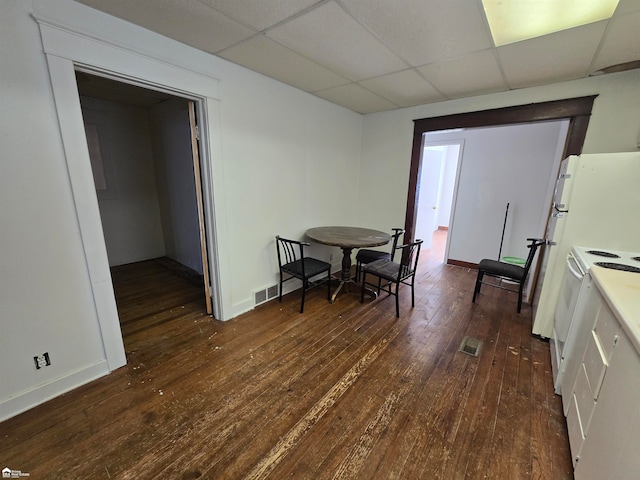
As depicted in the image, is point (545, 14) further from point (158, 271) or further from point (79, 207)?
point (158, 271)

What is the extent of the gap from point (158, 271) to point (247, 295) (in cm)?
197

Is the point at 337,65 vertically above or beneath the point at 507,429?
above

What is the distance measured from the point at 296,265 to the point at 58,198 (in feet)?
6.40

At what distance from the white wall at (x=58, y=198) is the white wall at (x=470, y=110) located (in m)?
1.67

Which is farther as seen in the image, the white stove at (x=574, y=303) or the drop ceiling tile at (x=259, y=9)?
the white stove at (x=574, y=303)

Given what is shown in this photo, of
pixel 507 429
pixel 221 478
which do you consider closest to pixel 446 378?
pixel 507 429

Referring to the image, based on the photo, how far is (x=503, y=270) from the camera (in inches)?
114

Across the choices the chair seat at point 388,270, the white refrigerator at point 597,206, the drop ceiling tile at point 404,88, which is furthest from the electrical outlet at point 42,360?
the white refrigerator at point 597,206

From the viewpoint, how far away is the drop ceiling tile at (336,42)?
63.5 inches

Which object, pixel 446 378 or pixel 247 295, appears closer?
pixel 446 378

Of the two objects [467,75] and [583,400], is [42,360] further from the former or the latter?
[467,75]

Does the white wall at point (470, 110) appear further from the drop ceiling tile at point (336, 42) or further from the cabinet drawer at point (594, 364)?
the cabinet drawer at point (594, 364)

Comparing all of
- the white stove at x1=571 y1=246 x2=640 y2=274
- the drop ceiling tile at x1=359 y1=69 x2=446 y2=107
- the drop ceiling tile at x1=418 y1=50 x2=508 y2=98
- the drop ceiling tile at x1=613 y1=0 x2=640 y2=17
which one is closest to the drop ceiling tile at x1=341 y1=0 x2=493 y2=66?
the drop ceiling tile at x1=418 y1=50 x2=508 y2=98

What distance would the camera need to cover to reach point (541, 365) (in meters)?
2.07
